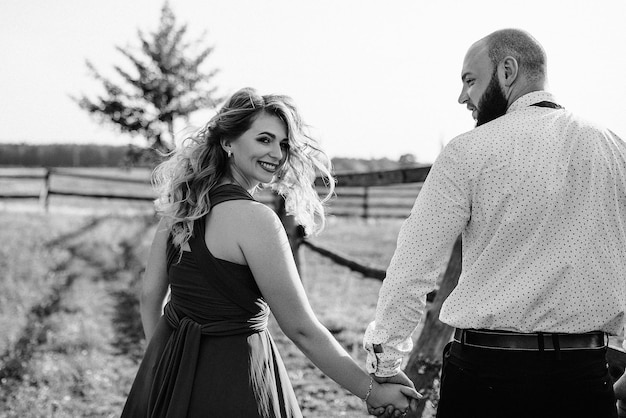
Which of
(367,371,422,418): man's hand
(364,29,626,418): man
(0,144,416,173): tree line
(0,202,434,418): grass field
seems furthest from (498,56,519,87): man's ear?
(0,144,416,173): tree line

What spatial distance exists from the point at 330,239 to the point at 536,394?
10.7 meters

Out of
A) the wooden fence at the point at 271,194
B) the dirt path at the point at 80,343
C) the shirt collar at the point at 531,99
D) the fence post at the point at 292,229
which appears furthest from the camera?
the fence post at the point at 292,229

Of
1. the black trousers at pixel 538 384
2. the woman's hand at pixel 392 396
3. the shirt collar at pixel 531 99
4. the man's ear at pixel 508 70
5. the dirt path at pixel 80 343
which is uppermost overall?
the man's ear at pixel 508 70

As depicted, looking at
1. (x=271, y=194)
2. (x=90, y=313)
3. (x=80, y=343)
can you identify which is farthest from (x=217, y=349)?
(x=271, y=194)

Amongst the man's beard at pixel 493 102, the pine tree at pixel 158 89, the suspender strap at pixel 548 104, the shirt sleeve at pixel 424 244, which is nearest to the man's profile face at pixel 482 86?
the man's beard at pixel 493 102

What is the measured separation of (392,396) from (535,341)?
0.55m

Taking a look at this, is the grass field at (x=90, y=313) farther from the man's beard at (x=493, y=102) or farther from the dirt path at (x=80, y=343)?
the man's beard at (x=493, y=102)

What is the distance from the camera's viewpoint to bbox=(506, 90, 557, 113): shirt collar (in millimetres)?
2086

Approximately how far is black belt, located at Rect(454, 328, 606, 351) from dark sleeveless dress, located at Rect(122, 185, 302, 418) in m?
0.70

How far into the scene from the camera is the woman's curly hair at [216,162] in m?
2.30

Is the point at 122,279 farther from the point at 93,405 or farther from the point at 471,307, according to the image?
the point at 471,307

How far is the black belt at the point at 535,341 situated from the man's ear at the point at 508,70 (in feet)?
2.59

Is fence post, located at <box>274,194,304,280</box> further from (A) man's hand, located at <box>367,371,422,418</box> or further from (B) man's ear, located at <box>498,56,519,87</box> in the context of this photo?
(B) man's ear, located at <box>498,56,519,87</box>

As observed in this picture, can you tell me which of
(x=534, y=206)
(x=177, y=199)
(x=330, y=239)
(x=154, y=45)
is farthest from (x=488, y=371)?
Answer: (x=154, y=45)
